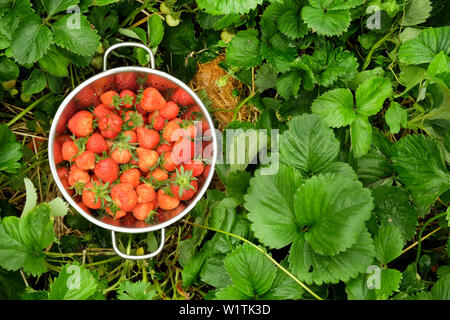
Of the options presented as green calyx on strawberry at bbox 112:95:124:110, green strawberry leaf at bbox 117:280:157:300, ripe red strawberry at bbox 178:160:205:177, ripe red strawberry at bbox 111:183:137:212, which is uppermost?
green calyx on strawberry at bbox 112:95:124:110

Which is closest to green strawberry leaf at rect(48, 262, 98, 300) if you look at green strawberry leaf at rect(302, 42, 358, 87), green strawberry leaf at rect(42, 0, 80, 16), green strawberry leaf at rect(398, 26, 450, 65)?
green strawberry leaf at rect(42, 0, 80, 16)

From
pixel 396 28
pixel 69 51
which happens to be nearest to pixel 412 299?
pixel 396 28

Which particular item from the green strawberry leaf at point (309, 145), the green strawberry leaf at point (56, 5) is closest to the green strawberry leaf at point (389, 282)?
the green strawberry leaf at point (309, 145)

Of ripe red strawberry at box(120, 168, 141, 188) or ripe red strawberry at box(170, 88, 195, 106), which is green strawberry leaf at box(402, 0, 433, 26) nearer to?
ripe red strawberry at box(170, 88, 195, 106)

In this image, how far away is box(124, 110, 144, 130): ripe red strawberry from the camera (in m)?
1.04

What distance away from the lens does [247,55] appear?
995 mm

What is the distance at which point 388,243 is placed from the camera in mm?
874

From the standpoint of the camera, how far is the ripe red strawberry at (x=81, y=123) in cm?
99

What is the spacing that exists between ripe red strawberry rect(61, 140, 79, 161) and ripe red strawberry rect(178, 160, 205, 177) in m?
0.25

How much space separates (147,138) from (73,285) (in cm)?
37

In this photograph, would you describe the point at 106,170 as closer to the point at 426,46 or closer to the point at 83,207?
the point at 83,207

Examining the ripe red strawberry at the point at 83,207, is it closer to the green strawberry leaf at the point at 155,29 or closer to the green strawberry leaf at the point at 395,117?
the green strawberry leaf at the point at 155,29

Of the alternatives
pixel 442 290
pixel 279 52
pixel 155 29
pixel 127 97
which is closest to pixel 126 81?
pixel 127 97
